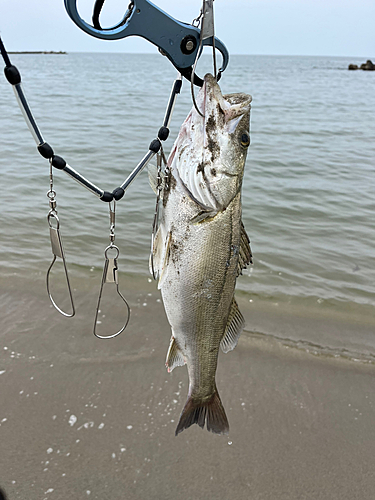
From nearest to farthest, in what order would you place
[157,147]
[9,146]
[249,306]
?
[157,147]
[249,306]
[9,146]

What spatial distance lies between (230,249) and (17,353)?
2.92 metres

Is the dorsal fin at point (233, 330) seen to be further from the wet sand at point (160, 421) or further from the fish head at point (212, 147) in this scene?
the wet sand at point (160, 421)

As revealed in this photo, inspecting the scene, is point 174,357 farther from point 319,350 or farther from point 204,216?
point 319,350

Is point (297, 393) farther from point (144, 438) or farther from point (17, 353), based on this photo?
point (17, 353)

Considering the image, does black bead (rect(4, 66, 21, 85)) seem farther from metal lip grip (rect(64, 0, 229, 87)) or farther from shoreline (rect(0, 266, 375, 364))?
shoreline (rect(0, 266, 375, 364))

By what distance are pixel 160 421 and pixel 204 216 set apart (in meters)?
2.18

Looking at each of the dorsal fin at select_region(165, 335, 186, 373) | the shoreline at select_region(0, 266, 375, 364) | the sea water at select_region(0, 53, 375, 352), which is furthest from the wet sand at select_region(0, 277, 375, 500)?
the dorsal fin at select_region(165, 335, 186, 373)

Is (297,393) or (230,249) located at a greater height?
(230,249)

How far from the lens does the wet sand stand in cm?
301

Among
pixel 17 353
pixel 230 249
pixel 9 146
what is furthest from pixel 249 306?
pixel 9 146

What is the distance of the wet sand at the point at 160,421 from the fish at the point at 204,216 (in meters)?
1.44

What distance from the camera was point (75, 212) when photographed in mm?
8141

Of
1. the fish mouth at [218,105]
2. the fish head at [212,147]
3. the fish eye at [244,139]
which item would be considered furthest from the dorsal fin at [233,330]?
the fish mouth at [218,105]

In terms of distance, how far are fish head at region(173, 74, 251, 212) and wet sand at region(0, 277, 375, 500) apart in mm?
2182
